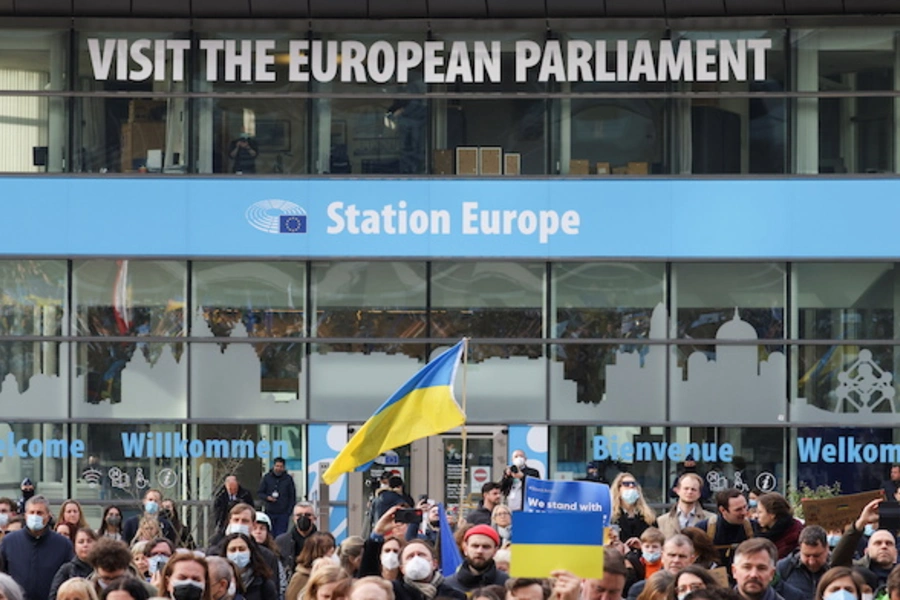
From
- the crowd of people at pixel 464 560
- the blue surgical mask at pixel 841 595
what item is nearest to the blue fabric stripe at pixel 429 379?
the crowd of people at pixel 464 560

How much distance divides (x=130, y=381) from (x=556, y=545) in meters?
18.9

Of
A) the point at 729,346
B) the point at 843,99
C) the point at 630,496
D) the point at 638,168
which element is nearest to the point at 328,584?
the point at 630,496

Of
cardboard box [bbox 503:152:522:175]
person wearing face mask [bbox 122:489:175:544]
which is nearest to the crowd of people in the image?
person wearing face mask [bbox 122:489:175:544]

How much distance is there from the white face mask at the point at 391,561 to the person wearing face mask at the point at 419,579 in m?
0.17

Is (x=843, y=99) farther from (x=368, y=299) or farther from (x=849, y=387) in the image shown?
(x=368, y=299)

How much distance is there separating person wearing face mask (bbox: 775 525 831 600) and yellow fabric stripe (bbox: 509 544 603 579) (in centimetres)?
217

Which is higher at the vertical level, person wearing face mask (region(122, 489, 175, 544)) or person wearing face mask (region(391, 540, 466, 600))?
person wearing face mask (region(391, 540, 466, 600))

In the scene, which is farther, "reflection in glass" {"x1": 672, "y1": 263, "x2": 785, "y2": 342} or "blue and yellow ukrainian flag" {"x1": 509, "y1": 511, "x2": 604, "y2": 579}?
"reflection in glass" {"x1": 672, "y1": 263, "x2": 785, "y2": 342}

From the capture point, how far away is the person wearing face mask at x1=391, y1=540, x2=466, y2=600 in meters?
11.8

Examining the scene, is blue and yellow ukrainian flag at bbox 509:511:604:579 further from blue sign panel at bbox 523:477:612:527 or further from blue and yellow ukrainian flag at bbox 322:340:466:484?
blue and yellow ukrainian flag at bbox 322:340:466:484

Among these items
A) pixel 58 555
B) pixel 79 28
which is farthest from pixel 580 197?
pixel 58 555

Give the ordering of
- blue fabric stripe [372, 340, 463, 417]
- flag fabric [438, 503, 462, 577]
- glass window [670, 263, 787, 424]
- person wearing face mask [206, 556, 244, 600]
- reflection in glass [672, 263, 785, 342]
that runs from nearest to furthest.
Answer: person wearing face mask [206, 556, 244, 600] < flag fabric [438, 503, 462, 577] < blue fabric stripe [372, 340, 463, 417] < glass window [670, 263, 787, 424] < reflection in glass [672, 263, 785, 342]

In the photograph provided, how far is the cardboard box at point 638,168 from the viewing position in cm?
2900

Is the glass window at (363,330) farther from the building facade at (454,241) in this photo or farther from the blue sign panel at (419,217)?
the blue sign panel at (419,217)
